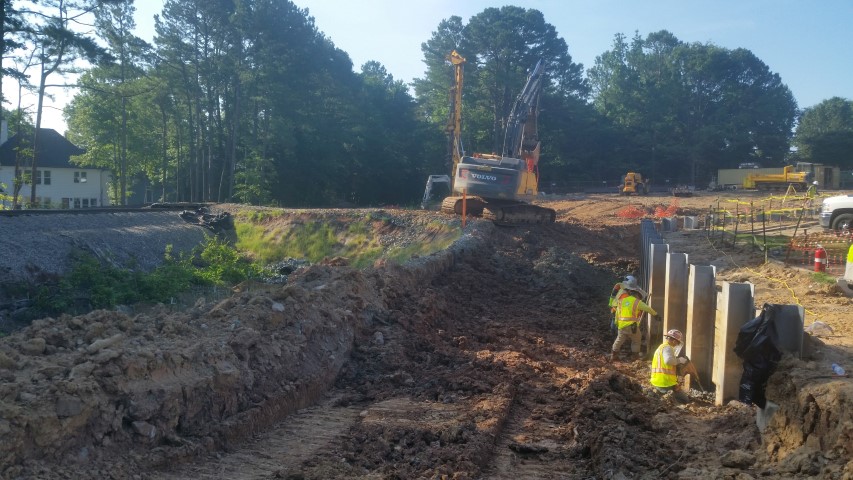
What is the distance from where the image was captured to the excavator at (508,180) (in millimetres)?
24859

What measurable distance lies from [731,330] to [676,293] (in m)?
2.27

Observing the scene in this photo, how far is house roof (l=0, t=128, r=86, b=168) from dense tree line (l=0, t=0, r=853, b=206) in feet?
8.01

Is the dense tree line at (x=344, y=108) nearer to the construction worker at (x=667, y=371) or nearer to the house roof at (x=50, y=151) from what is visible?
the house roof at (x=50, y=151)

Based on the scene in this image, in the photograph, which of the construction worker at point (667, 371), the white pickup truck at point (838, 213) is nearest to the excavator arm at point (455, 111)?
the white pickup truck at point (838, 213)

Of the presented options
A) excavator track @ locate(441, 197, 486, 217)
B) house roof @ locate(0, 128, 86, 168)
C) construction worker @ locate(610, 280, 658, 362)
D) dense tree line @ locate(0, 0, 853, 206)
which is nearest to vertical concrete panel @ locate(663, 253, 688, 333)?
construction worker @ locate(610, 280, 658, 362)

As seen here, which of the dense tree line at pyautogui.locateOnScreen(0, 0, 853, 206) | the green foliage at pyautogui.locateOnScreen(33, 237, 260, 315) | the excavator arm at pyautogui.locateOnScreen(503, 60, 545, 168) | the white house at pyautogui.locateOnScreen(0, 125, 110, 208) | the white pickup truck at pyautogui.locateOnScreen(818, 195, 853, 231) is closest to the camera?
the green foliage at pyautogui.locateOnScreen(33, 237, 260, 315)

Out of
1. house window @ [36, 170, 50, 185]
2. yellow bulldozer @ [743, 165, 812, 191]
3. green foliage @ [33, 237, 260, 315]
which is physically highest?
yellow bulldozer @ [743, 165, 812, 191]

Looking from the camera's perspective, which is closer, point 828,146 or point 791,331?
point 791,331

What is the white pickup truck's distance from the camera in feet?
64.3

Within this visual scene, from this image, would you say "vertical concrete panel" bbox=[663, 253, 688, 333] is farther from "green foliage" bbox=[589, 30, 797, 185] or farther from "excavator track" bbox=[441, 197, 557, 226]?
"green foliage" bbox=[589, 30, 797, 185]

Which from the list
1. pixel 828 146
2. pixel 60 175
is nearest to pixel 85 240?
pixel 60 175

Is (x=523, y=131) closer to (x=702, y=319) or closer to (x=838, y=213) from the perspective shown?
(x=838, y=213)

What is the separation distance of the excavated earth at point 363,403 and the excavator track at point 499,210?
13780 mm

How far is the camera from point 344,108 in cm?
4994
